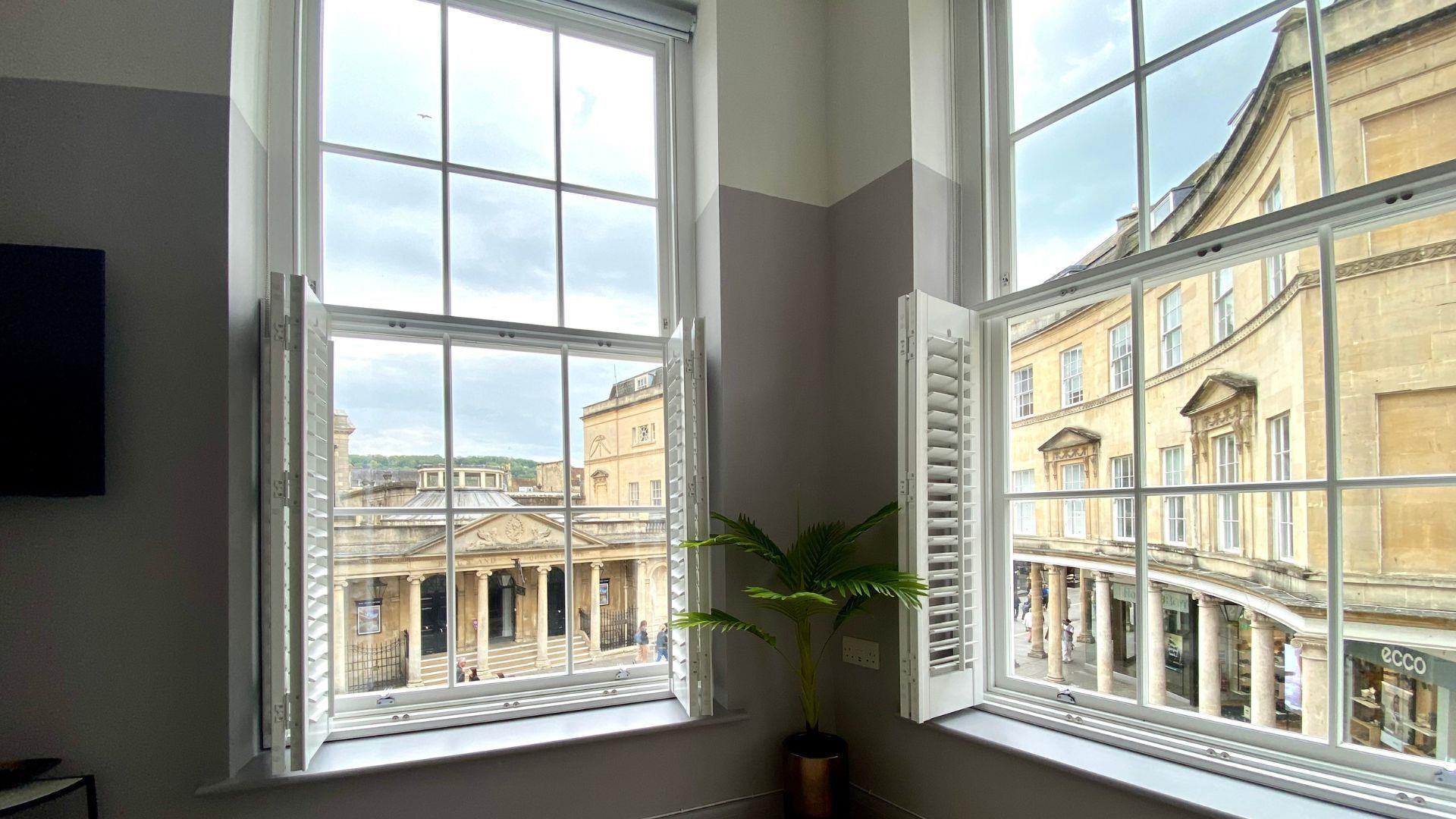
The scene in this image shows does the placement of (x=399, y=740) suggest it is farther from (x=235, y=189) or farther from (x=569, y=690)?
(x=235, y=189)

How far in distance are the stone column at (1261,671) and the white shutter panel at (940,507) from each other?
742mm

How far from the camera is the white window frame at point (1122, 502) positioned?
204 centimetres

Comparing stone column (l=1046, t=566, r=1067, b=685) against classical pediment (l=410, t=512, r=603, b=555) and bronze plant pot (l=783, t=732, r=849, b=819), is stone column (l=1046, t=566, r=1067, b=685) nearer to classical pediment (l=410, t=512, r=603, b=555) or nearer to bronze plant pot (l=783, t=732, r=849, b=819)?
bronze plant pot (l=783, t=732, r=849, b=819)

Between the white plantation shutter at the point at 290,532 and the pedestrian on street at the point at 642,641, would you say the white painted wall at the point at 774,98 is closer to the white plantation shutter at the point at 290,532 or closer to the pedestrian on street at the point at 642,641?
the white plantation shutter at the point at 290,532

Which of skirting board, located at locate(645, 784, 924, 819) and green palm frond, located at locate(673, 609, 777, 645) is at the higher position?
green palm frond, located at locate(673, 609, 777, 645)

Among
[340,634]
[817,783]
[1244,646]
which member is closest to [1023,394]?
[1244,646]

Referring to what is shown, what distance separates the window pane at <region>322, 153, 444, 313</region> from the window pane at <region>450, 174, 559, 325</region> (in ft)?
0.23

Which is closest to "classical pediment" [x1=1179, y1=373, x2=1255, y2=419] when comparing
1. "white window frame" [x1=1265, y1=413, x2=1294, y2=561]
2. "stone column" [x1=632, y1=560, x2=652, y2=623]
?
"white window frame" [x1=1265, y1=413, x2=1294, y2=561]

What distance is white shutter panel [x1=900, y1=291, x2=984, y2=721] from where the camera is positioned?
7.18 ft

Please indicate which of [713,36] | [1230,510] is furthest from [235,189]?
[1230,510]

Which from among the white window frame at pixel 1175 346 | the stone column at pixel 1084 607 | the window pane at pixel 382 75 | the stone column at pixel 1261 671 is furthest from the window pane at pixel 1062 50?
the window pane at pixel 382 75

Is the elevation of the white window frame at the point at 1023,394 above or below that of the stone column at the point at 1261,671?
above

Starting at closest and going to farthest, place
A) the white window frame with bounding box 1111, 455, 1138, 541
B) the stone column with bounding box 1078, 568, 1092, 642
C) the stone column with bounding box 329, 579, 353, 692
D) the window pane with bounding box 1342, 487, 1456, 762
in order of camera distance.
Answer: the window pane with bounding box 1342, 487, 1456, 762, the white window frame with bounding box 1111, 455, 1138, 541, the stone column with bounding box 1078, 568, 1092, 642, the stone column with bounding box 329, 579, 353, 692

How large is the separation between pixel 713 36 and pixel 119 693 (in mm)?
2757
